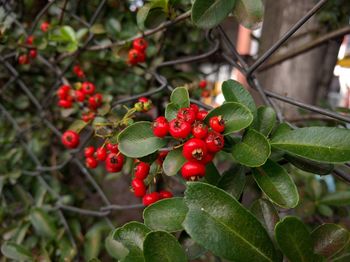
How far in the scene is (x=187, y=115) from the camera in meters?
0.48

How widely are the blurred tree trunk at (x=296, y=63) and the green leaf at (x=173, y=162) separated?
81cm

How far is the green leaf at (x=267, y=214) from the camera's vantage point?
45cm

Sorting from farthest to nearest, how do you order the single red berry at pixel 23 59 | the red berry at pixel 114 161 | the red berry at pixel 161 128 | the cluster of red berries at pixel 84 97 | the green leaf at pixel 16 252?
the single red berry at pixel 23 59
the cluster of red berries at pixel 84 97
the green leaf at pixel 16 252
the red berry at pixel 114 161
the red berry at pixel 161 128

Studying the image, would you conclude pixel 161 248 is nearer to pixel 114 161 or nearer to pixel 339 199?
pixel 114 161

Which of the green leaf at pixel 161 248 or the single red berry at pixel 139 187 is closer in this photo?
the green leaf at pixel 161 248

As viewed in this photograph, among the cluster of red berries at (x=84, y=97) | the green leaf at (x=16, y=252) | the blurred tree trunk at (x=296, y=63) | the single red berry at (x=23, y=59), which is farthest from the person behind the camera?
the blurred tree trunk at (x=296, y=63)

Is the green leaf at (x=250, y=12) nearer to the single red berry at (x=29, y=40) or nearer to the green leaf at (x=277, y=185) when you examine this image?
the green leaf at (x=277, y=185)

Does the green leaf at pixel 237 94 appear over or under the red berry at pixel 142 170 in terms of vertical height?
over

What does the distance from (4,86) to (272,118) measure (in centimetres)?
124

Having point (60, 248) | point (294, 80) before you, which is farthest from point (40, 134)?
point (294, 80)

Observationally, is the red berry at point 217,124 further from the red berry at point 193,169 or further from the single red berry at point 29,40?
the single red berry at point 29,40

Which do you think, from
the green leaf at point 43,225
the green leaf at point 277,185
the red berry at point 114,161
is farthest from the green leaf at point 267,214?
the green leaf at point 43,225

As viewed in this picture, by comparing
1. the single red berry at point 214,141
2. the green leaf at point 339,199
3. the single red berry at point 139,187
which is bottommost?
the green leaf at point 339,199

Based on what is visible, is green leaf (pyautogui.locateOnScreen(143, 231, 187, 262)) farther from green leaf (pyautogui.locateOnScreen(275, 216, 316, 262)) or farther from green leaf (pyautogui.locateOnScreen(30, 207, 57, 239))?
green leaf (pyautogui.locateOnScreen(30, 207, 57, 239))
